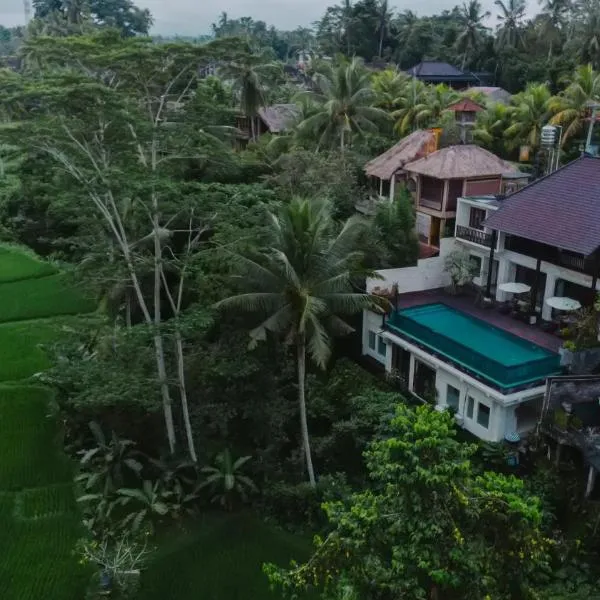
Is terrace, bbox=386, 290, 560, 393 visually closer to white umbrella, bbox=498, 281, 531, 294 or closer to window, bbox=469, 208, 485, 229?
white umbrella, bbox=498, 281, 531, 294

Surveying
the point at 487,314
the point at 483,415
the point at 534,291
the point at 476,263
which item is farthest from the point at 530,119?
the point at 483,415

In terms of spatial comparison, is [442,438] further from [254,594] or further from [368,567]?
[254,594]

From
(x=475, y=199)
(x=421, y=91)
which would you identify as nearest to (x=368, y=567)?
(x=475, y=199)

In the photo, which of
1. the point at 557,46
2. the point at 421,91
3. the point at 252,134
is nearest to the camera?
the point at 421,91

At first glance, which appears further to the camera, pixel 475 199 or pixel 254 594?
pixel 475 199

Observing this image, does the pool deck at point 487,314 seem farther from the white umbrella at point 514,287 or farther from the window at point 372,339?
the window at point 372,339

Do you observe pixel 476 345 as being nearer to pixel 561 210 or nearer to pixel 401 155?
pixel 561 210

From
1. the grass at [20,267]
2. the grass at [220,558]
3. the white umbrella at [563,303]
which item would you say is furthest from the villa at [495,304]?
the grass at [20,267]
